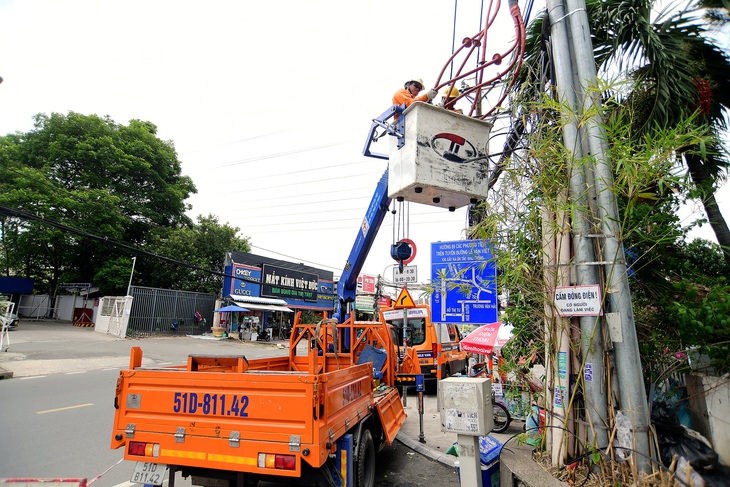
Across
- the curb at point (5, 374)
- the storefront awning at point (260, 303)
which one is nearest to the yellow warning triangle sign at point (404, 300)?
the curb at point (5, 374)

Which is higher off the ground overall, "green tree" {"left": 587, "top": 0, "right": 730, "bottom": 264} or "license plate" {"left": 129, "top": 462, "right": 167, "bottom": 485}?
"green tree" {"left": 587, "top": 0, "right": 730, "bottom": 264}

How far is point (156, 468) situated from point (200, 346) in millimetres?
19693

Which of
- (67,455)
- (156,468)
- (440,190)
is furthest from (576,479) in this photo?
(67,455)

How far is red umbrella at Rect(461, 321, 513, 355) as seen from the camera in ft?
27.3

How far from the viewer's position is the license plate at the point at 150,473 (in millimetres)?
3764

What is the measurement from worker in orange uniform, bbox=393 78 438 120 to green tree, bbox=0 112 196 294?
25.3 metres

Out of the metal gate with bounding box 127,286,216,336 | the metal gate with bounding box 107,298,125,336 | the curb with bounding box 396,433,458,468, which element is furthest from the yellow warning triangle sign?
the metal gate with bounding box 127,286,216,336

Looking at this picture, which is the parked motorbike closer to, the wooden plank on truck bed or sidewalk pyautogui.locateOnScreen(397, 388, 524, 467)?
sidewalk pyautogui.locateOnScreen(397, 388, 524, 467)

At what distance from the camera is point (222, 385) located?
3787mm

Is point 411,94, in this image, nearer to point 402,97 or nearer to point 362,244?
point 402,97

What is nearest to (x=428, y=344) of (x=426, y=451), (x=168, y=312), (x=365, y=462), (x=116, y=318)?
(x=426, y=451)

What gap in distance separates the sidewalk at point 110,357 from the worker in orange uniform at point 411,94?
5.02 metres

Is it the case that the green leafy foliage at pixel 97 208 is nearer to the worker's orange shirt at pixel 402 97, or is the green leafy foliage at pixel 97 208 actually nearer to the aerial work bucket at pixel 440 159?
the worker's orange shirt at pixel 402 97

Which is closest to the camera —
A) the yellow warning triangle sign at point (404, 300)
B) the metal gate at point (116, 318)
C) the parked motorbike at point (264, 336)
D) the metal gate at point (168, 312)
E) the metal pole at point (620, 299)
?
the metal pole at point (620, 299)
